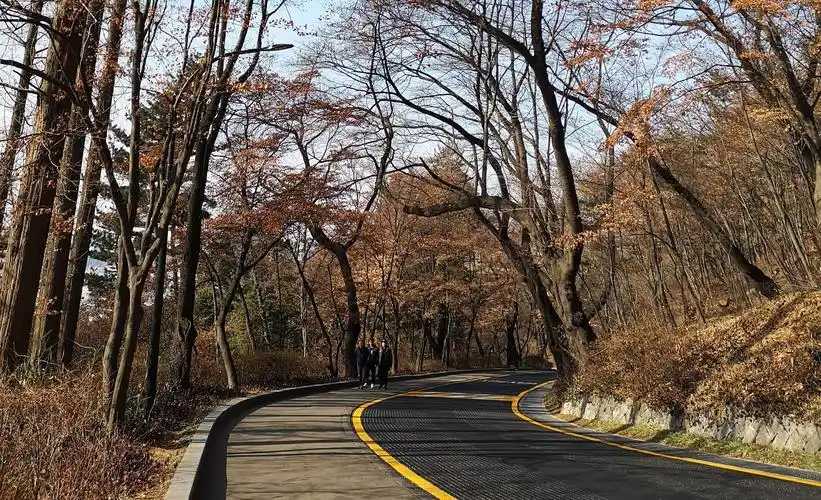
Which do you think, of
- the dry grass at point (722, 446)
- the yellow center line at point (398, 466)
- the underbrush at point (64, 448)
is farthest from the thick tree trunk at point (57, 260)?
the dry grass at point (722, 446)

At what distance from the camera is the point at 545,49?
645 inches

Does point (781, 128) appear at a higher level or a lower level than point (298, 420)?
higher

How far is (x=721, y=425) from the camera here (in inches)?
374

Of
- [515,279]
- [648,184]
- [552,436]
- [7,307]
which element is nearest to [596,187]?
[648,184]

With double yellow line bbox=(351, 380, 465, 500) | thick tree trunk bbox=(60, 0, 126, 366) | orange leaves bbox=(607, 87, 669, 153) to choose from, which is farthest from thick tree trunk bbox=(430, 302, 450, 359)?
double yellow line bbox=(351, 380, 465, 500)

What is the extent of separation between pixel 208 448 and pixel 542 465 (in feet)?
13.8

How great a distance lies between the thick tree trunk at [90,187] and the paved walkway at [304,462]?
14.2ft

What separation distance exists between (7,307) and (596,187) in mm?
16940

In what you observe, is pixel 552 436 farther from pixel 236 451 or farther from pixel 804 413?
pixel 236 451

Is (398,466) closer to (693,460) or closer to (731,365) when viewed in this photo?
(693,460)

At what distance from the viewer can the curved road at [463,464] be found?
6.06 m

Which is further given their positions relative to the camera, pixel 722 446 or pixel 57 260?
pixel 57 260

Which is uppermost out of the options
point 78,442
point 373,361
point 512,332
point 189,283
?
point 512,332

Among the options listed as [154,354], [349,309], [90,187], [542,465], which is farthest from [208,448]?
[349,309]
